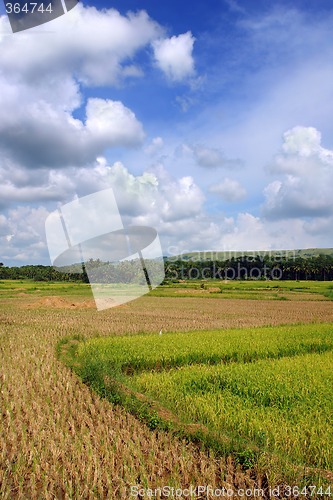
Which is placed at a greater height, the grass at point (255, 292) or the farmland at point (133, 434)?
the farmland at point (133, 434)

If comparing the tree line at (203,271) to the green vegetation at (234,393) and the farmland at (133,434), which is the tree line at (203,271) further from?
the farmland at (133,434)

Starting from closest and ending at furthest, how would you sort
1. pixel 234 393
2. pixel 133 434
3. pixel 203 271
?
pixel 133 434
pixel 234 393
pixel 203 271

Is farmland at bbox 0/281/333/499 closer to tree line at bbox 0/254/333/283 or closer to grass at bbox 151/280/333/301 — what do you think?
grass at bbox 151/280/333/301

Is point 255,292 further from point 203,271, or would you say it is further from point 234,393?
point 203,271

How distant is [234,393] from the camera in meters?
6.82

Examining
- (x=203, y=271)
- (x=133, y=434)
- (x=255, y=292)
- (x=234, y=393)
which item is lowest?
(x=255, y=292)

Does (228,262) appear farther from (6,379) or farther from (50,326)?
(6,379)

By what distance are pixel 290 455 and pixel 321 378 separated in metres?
3.75

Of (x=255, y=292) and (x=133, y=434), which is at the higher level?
(x=133, y=434)

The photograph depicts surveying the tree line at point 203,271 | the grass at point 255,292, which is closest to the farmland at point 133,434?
the grass at point 255,292

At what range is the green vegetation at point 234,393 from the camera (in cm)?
462

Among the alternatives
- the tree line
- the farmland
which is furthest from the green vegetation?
the tree line

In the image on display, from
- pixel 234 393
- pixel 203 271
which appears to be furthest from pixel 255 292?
pixel 203 271

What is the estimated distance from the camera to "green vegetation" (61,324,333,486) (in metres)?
4.62
